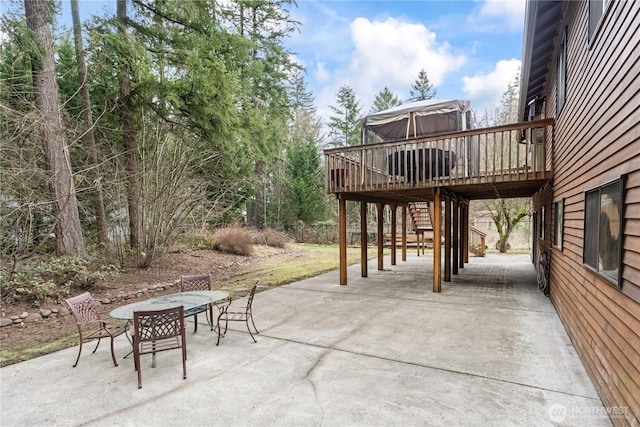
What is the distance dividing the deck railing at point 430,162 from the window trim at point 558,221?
0.72m

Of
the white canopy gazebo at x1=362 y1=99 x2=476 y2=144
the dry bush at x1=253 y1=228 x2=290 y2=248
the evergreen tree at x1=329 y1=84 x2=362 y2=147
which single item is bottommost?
the dry bush at x1=253 y1=228 x2=290 y2=248

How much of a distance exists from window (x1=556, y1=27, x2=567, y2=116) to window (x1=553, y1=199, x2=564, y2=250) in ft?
5.51

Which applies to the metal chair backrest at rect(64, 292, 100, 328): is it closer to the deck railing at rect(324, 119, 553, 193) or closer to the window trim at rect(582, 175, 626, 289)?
the window trim at rect(582, 175, 626, 289)

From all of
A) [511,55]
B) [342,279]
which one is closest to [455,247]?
[342,279]

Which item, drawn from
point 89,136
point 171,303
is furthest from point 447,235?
point 89,136

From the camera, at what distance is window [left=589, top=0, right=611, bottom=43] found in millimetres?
3155

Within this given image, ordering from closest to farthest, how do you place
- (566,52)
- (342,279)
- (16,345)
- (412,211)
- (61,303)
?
(16,345), (566,52), (61,303), (342,279), (412,211)

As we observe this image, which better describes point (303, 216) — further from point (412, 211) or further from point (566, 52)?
point (566, 52)

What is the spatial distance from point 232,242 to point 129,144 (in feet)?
16.0

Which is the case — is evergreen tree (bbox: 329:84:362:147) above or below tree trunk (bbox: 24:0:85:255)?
above

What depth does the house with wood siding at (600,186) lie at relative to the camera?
89.9 inches

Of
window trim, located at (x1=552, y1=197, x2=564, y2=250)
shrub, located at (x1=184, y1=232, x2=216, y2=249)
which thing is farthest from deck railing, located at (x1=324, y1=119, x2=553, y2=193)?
shrub, located at (x1=184, y1=232, x2=216, y2=249)

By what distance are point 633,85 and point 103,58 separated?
402 inches

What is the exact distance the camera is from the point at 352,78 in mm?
27828
